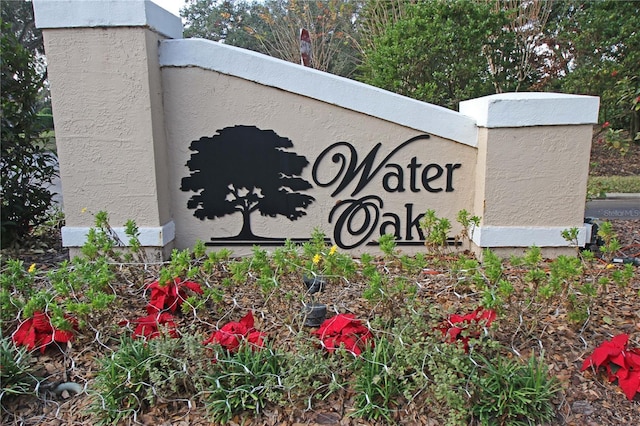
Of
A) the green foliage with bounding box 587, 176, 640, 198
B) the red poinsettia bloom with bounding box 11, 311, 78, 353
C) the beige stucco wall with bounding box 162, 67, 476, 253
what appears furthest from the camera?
the green foliage with bounding box 587, 176, 640, 198

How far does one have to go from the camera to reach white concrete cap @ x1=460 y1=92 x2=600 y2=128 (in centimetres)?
384

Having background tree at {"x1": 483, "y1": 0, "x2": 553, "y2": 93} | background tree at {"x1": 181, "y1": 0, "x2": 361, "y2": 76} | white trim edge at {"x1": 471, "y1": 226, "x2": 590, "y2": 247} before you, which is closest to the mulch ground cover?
white trim edge at {"x1": 471, "y1": 226, "x2": 590, "y2": 247}

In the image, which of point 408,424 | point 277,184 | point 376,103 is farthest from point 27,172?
point 408,424

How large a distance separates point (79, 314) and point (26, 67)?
2.98 meters

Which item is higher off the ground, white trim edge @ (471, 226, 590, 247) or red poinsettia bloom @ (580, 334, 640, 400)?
white trim edge @ (471, 226, 590, 247)

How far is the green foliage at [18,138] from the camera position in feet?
14.8

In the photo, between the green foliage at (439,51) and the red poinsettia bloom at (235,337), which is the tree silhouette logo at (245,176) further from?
the green foliage at (439,51)

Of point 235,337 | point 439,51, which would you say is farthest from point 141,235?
point 439,51

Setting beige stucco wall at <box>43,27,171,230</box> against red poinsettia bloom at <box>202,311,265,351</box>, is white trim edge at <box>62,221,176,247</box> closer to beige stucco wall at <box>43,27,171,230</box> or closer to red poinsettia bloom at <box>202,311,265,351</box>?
beige stucco wall at <box>43,27,171,230</box>

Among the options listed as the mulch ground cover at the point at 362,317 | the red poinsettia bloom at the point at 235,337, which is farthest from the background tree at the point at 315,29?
the red poinsettia bloom at the point at 235,337

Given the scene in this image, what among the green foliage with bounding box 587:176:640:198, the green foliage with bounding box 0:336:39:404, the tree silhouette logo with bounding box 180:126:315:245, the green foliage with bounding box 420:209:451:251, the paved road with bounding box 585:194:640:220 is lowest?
the green foliage with bounding box 0:336:39:404

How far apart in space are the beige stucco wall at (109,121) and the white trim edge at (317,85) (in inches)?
11.3

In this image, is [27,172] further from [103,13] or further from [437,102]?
[437,102]

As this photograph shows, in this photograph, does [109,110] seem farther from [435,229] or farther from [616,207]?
[616,207]
